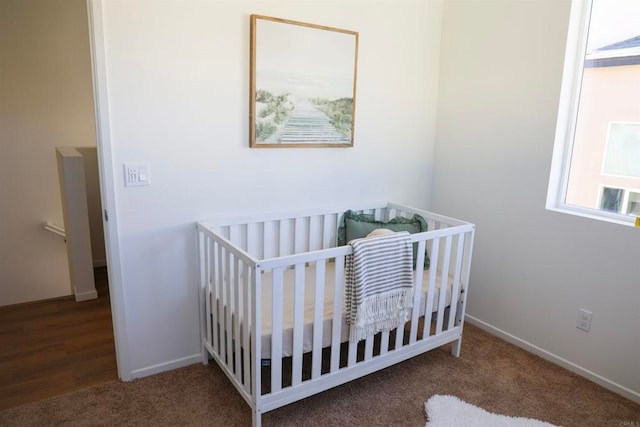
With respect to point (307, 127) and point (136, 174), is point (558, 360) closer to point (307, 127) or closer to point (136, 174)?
point (307, 127)

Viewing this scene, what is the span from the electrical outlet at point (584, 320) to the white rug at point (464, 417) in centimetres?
65

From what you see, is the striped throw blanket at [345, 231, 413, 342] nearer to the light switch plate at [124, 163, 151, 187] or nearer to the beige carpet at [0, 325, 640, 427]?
the beige carpet at [0, 325, 640, 427]

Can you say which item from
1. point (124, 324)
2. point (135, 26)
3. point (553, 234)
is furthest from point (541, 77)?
point (124, 324)

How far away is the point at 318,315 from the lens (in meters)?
1.93

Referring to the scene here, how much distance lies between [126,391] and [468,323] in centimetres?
218

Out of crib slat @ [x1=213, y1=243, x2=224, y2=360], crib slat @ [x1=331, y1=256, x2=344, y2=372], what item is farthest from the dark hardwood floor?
crib slat @ [x1=331, y1=256, x2=344, y2=372]

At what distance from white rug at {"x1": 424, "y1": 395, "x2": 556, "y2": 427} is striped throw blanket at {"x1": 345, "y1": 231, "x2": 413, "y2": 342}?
1.41 feet

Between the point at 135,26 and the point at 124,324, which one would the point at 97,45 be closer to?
the point at 135,26

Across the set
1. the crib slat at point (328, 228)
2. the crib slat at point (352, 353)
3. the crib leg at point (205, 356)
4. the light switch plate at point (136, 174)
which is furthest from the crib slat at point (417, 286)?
the light switch plate at point (136, 174)

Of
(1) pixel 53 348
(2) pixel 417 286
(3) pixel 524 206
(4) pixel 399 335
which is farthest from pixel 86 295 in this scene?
(3) pixel 524 206

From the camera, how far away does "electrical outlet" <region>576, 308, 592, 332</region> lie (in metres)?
2.37

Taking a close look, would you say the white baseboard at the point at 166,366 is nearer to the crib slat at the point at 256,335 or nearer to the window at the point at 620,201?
the crib slat at the point at 256,335

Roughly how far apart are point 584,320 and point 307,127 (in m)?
1.88

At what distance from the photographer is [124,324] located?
7.20ft
